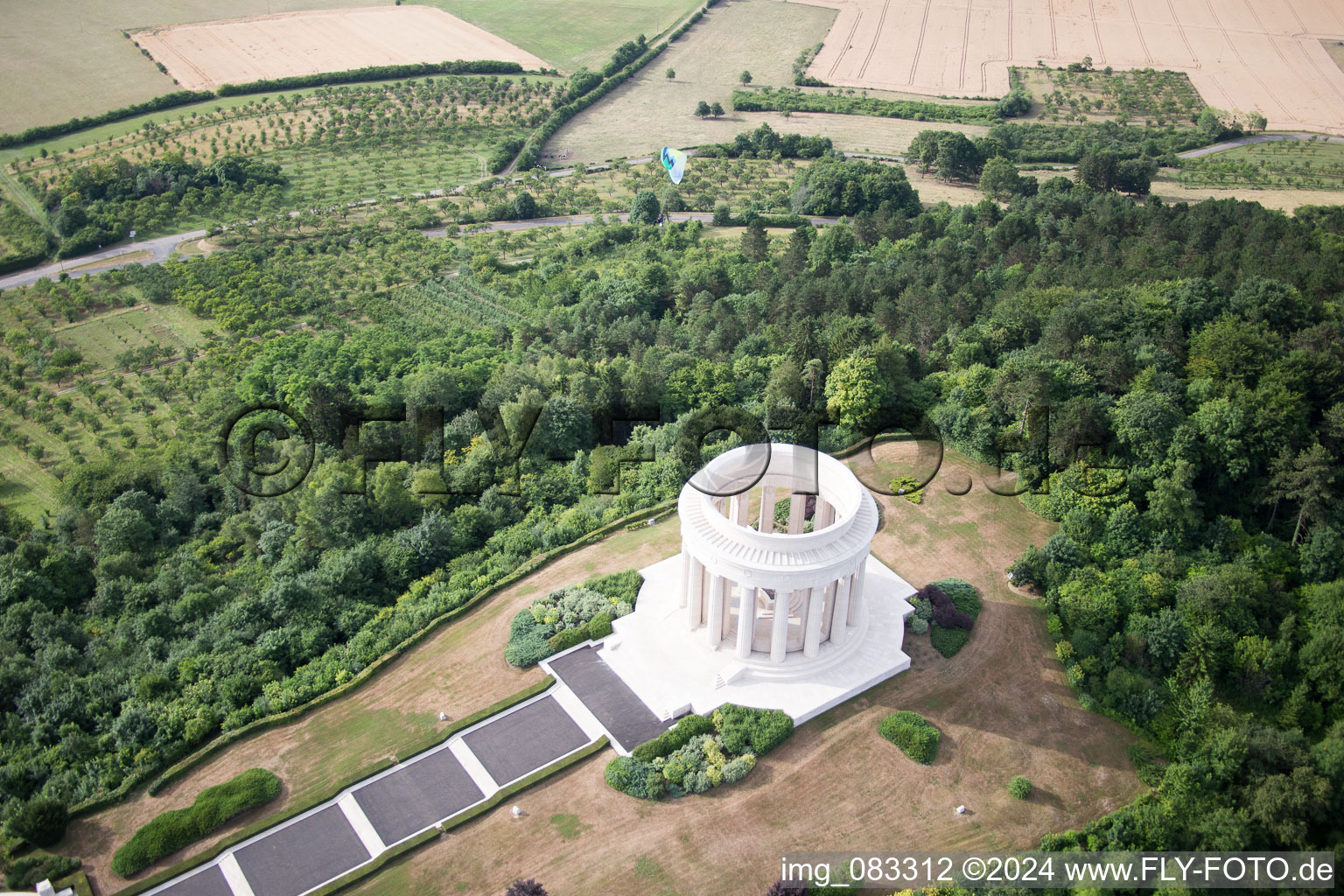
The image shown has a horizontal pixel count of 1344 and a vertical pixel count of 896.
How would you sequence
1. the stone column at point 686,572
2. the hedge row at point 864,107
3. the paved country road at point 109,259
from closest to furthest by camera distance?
the stone column at point 686,572, the paved country road at point 109,259, the hedge row at point 864,107

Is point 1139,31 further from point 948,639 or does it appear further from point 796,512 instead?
point 948,639

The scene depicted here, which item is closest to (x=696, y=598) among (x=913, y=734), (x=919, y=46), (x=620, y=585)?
(x=620, y=585)

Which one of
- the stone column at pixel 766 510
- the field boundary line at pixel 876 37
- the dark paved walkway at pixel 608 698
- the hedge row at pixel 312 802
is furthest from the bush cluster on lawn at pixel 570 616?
the field boundary line at pixel 876 37

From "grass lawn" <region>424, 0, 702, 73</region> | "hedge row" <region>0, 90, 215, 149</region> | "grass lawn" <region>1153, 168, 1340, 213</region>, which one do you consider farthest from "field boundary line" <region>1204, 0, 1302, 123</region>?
"hedge row" <region>0, 90, 215, 149</region>

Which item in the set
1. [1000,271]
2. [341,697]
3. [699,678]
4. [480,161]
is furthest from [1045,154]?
[341,697]

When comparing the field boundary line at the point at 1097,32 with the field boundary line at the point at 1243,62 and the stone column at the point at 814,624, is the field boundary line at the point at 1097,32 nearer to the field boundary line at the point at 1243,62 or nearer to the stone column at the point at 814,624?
the field boundary line at the point at 1243,62

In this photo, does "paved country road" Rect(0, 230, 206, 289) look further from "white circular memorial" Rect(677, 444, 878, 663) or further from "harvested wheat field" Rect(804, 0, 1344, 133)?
"harvested wheat field" Rect(804, 0, 1344, 133)
